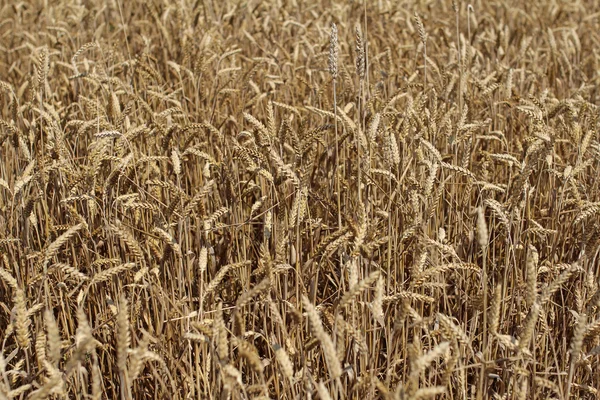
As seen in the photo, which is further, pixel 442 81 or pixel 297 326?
pixel 442 81

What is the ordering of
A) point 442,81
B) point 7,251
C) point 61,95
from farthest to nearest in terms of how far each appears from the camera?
point 61,95 < point 442,81 < point 7,251

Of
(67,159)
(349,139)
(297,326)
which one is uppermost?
(67,159)

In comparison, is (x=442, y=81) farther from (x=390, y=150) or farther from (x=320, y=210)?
(x=390, y=150)

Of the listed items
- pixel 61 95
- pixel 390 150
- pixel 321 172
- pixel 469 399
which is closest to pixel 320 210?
pixel 321 172

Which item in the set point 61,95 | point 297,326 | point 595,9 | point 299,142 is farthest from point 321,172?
point 595,9

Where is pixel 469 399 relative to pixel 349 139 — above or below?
below

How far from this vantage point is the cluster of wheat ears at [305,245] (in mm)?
1560

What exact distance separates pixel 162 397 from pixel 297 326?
0.40 meters

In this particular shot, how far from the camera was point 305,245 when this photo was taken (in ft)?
7.32

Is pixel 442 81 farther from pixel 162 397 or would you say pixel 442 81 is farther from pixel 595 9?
pixel 595 9

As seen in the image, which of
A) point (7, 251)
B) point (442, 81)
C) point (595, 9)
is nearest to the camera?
point (7, 251)

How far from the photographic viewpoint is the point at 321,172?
2406 mm

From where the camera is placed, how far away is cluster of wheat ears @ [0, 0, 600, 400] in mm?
1560

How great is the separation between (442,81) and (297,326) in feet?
4.47
